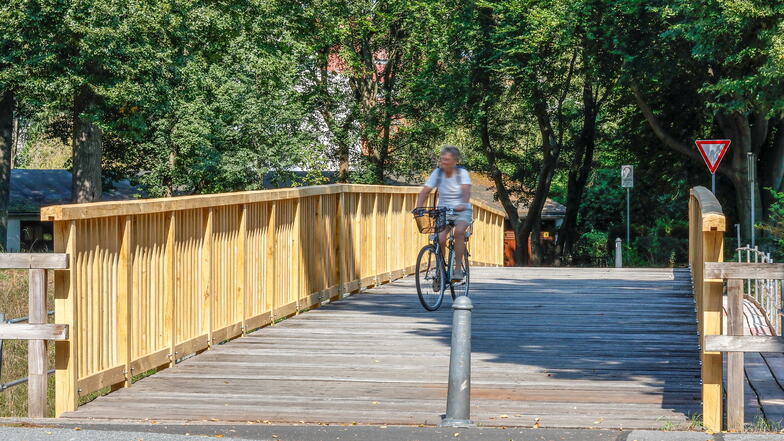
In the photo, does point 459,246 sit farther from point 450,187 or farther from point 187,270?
point 187,270

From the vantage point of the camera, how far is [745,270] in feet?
22.6

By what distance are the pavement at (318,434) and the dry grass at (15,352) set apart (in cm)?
1103

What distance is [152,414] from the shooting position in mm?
7477

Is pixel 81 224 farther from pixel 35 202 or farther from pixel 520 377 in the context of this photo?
pixel 35 202

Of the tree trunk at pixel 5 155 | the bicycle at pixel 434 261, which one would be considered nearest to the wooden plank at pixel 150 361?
the bicycle at pixel 434 261

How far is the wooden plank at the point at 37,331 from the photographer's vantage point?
731 cm

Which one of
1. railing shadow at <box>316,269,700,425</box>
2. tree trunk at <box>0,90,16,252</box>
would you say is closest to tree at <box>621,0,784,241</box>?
railing shadow at <box>316,269,700,425</box>

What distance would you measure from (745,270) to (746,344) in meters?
0.44

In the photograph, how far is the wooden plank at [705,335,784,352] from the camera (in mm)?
6789

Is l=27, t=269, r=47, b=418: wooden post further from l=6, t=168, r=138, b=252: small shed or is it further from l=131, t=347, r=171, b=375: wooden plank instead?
l=6, t=168, r=138, b=252: small shed

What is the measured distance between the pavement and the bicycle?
5.65 m

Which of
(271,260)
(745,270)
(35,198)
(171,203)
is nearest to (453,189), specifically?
(271,260)

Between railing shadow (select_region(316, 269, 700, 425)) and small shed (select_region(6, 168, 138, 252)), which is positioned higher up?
small shed (select_region(6, 168, 138, 252))

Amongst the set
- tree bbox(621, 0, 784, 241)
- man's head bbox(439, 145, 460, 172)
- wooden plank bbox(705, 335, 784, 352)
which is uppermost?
tree bbox(621, 0, 784, 241)
